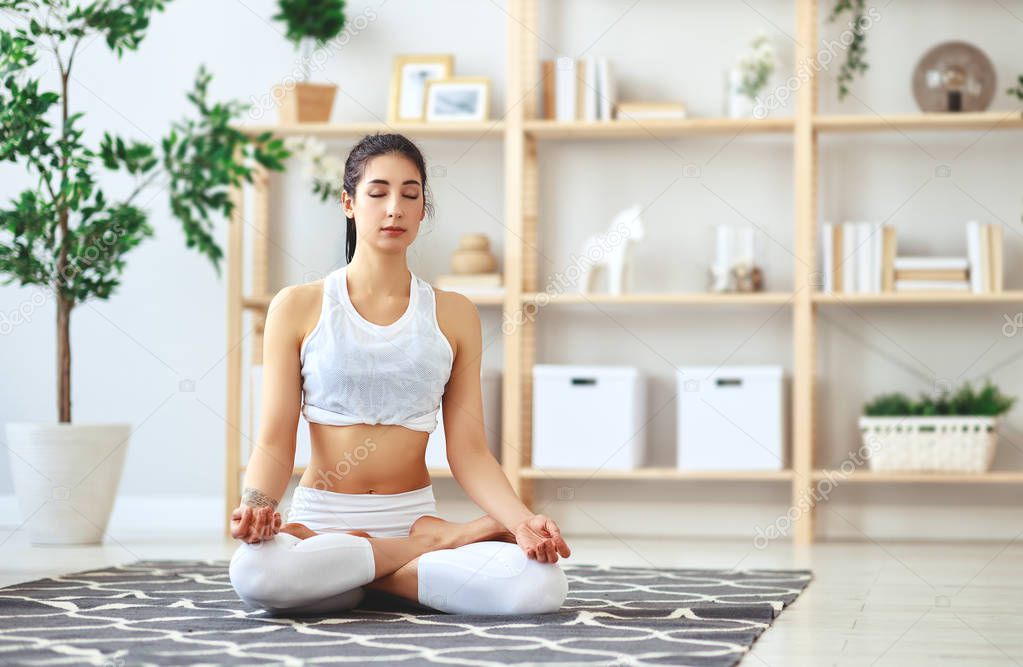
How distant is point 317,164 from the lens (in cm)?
413

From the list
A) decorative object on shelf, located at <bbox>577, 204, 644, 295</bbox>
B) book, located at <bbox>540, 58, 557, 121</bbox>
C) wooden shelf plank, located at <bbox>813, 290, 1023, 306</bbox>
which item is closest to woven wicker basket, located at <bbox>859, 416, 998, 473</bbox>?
wooden shelf plank, located at <bbox>813, 290, 1023, 306</bbox>

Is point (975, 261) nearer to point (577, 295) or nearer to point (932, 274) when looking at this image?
point (932, 274)

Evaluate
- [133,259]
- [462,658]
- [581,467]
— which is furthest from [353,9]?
[462,658]

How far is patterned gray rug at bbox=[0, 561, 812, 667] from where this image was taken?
169 cm

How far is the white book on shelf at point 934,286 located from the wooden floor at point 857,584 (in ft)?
2.50

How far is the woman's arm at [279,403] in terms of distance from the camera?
2.09 metres

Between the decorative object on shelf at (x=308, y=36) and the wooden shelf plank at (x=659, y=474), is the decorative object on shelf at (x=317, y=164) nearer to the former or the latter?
the decorative object on shelf at (x=308, y=36)

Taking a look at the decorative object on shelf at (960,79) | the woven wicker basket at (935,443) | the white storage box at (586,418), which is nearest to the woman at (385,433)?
the white storage box at (586,418)

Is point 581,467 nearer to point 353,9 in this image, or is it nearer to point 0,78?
point 353,9

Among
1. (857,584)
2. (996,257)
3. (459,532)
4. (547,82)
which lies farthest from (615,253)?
(459,532)

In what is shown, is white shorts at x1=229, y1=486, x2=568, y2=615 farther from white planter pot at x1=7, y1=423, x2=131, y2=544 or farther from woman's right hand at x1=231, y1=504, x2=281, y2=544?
white planter pot at x1=7, y1=423, x2=131, y2=544

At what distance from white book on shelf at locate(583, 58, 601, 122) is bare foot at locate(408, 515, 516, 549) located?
2.14 m

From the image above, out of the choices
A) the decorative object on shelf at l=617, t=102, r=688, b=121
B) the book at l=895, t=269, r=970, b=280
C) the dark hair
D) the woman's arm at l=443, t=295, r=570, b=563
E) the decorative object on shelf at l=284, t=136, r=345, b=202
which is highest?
the decorative object on shelf at l=617, t=102, r=688, b=121

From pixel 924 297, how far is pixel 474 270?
137 cm
